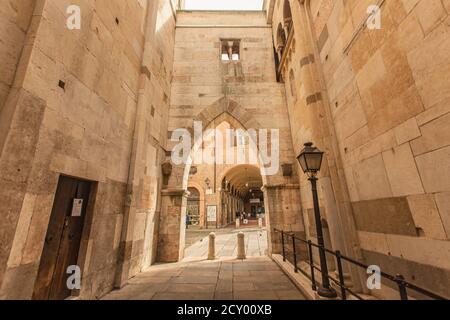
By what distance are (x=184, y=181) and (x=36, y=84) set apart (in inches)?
184

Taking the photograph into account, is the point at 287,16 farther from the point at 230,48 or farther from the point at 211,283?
the point at 211,283

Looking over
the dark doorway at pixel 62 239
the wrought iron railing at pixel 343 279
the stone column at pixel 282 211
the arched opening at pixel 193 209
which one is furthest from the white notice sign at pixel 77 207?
the arched opening at pixel 193 209

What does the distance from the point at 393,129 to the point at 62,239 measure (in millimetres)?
5143

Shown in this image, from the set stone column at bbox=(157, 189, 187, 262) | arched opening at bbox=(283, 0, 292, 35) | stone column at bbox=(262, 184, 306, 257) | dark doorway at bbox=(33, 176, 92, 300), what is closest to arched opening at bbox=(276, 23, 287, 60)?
arched opening at bbox=(283, 0, 292, 35)

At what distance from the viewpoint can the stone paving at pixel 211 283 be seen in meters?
3.42

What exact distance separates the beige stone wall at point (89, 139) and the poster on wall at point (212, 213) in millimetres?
11534

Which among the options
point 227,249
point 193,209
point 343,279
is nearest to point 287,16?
point 343,279

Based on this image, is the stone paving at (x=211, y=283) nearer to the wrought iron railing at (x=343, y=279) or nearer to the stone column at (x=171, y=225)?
the stone column at (x=171, y=225)

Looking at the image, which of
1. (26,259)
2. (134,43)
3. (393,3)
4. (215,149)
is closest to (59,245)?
(26,259)

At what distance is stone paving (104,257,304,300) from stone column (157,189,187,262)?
492mm

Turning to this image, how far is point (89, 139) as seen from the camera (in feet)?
10.5

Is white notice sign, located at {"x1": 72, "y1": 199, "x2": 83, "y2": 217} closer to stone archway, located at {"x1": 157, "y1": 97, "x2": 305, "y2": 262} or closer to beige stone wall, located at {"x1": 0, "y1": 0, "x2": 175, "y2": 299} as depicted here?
beige stone wall, located at {"x1": 0, "y1": 0, "x2": 175, "y2": 299}

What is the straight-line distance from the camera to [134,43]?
472 centimetres

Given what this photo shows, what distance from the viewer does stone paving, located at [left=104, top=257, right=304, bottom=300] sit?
11.2 ft
